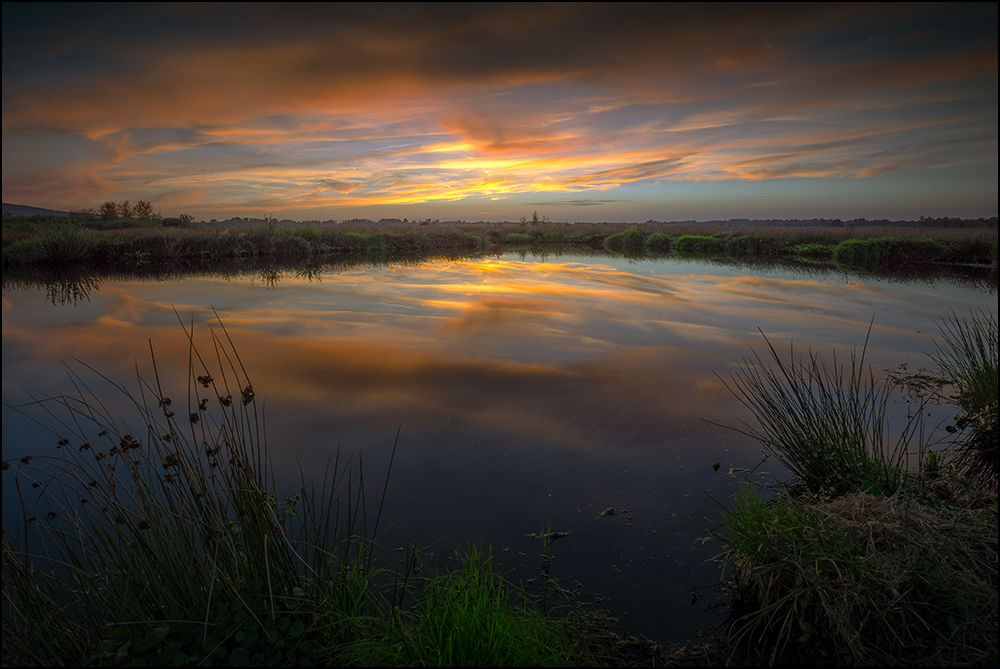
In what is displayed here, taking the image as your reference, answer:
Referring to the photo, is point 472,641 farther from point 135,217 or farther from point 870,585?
point 135,217

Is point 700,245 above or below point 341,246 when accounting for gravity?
above

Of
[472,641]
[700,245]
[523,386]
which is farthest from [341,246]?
[472,641]

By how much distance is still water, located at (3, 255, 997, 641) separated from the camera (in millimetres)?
3152

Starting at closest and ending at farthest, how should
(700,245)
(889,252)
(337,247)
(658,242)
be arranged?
(889,252)
(337,247)
(700,245)
(658,242)

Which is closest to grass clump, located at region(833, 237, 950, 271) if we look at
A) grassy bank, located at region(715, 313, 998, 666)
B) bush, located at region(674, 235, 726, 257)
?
bush, located at region(674, 235, 726, 257)

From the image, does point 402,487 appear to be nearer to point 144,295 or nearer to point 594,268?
point 144,295

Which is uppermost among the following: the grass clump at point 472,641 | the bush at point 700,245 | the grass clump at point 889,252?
the bush at point 700,245

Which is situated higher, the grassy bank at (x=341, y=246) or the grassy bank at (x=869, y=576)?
the grassy bank at (x=341, y=246)

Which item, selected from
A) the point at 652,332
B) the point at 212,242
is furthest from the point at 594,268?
the point at 212,242

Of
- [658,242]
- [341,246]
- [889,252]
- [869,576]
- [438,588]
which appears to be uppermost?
[658,242]

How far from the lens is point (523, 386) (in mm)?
6074

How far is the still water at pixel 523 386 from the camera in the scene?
124 inches

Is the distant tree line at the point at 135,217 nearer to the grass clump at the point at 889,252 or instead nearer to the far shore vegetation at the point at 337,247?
the far shore vegetation at the point at 337,247

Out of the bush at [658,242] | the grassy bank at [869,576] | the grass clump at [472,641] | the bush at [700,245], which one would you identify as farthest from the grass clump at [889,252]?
the grass clump at [472,641]
